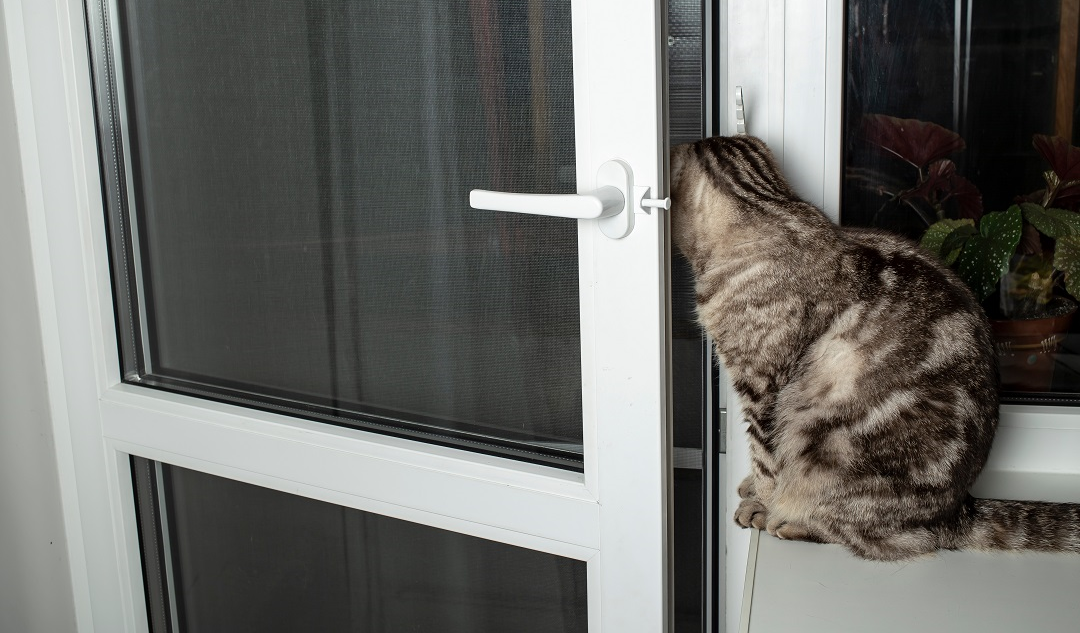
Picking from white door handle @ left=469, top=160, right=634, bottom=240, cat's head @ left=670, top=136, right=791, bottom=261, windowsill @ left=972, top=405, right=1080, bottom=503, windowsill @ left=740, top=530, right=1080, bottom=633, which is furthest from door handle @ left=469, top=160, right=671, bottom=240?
windowsill @ left=972, top=405, right=1080, bottom=503

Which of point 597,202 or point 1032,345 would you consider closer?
point 597,202

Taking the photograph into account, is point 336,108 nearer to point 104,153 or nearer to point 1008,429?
point 104,153

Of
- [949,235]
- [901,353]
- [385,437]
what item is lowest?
[385,437]

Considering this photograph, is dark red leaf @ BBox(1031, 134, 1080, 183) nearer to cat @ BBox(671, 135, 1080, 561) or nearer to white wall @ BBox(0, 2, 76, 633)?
cat @ BBox(671, 135, 1080, 561)

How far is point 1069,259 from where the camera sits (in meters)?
1.15

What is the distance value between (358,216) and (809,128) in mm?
607

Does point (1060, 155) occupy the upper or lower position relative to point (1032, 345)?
upper

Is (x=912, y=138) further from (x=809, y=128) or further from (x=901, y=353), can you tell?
(x=901, y=353)

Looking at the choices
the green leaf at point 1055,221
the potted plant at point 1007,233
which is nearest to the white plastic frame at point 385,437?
the potted plant at point 1007,233

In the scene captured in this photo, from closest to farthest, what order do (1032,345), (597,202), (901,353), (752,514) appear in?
1. (597,202)
2. (901,353)
3. (752,514)
4. (1032,345)

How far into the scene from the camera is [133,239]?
4.37 feet

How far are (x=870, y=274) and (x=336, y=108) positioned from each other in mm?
687

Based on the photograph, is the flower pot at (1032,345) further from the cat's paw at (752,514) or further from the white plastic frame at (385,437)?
the white plastic frame at (385,437)

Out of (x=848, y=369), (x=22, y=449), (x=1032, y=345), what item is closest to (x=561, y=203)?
(x=848, y=369)
